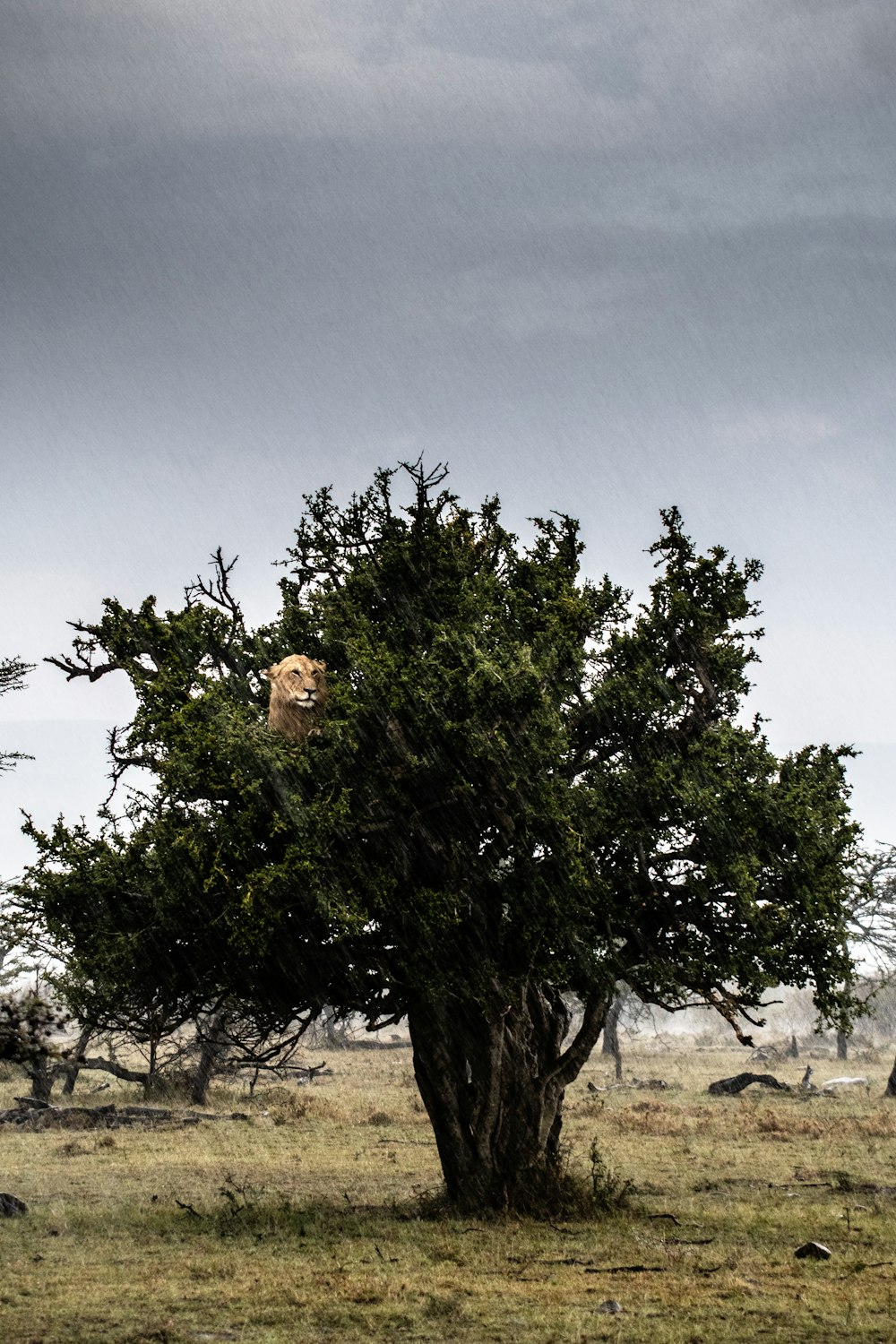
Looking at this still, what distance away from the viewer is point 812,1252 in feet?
49.5

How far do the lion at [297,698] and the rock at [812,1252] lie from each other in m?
9.54

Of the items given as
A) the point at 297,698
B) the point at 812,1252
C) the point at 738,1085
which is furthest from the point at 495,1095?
the point at 738,1085

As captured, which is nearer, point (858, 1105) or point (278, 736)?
point (278, 736)

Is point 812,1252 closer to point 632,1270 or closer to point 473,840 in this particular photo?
point 632,1270

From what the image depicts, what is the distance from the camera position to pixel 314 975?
17875mm

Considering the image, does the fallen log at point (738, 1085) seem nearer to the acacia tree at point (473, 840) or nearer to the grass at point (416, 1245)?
the grass at point (416, 1245)

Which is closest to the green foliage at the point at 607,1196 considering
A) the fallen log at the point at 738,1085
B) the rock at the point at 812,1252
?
the rock at the point at 812,1252

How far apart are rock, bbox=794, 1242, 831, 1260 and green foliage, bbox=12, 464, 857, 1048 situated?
3295 millimetres

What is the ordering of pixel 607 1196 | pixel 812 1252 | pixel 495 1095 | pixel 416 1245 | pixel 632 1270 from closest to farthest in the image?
1. pixel 632 1270
2. pixel 812 1252
3. pixel 416 1245
4. pixel 495 1095
5. pixel 607 1196

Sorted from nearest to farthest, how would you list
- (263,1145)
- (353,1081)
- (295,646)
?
1. (295,646)
2. (263,1145)
3. (353,1081)

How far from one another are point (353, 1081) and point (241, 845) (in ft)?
123

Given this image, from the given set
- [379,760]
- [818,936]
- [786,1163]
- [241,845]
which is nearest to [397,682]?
[379,760]

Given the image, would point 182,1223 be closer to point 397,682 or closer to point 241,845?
point 241,845

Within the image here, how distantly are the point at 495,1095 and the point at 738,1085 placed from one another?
2706cm
